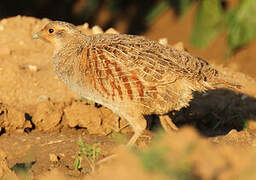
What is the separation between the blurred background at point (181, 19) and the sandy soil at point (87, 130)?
110 inches

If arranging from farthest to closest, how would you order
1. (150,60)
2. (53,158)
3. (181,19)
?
1. (181,19)
2. (150,60)
3. (53,158)

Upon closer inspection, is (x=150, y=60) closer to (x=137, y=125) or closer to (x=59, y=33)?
(x=137, y=125)

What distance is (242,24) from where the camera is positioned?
30.9 feet

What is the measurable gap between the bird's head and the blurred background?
4.69m

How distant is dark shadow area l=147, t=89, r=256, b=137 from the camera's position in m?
5.92

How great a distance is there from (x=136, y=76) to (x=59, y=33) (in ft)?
3.73

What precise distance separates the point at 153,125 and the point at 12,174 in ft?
7.07

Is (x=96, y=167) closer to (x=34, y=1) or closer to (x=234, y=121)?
(x=234, y=121)

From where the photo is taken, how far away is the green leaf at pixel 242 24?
30.1ft

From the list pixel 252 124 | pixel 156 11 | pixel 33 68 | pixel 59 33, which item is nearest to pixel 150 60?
pixel 59 33

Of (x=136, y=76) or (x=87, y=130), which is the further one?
(x=87, y=130)

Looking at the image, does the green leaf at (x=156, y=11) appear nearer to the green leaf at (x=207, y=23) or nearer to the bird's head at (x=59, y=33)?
the green leaf at (x=207, y=23)

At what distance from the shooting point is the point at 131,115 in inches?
181

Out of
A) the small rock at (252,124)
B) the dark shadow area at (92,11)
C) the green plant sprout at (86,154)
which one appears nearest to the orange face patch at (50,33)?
the green plant sprout at (86,154)
